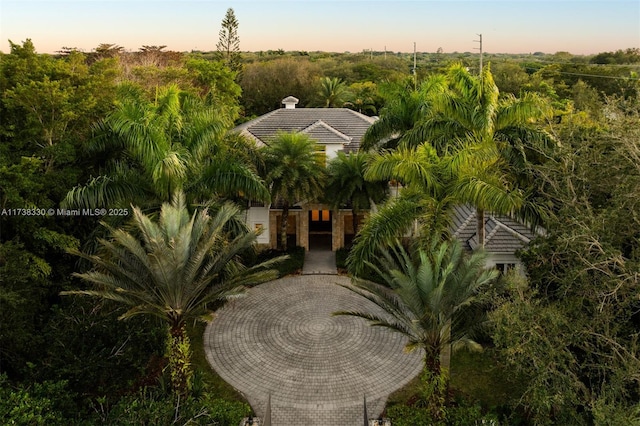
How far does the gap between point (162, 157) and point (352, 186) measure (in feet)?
30.3

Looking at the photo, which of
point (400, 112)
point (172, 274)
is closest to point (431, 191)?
point (400, 112)

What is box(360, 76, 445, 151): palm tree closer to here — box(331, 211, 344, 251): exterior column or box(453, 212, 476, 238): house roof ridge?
box(453, 212, 476, 238): house roof ridge

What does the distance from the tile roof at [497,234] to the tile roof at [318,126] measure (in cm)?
888

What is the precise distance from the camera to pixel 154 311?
12.2 metres

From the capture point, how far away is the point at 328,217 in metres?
27.3

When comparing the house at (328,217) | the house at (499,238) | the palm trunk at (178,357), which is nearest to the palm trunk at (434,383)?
the house at (499,238)

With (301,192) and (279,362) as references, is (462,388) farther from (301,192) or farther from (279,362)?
(301,192)

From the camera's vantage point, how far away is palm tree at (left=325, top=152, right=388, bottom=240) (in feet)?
69.1

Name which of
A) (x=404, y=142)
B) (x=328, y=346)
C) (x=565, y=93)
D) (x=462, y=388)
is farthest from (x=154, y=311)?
(x=565, y=93)

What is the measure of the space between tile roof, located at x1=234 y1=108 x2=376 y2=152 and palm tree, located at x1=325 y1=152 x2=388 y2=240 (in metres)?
4.22

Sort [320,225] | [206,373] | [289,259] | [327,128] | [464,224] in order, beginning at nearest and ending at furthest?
[206,373] < [464,224] < [289,259] < [327,128] < [320,225]

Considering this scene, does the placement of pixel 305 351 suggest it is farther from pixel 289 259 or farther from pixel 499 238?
pixel 499 238

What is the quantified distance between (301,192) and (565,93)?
5144 cm

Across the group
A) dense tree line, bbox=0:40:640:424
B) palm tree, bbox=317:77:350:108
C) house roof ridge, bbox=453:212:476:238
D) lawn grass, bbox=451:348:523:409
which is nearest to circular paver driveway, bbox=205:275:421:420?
lawn grass, bbox=451:348:523:409
